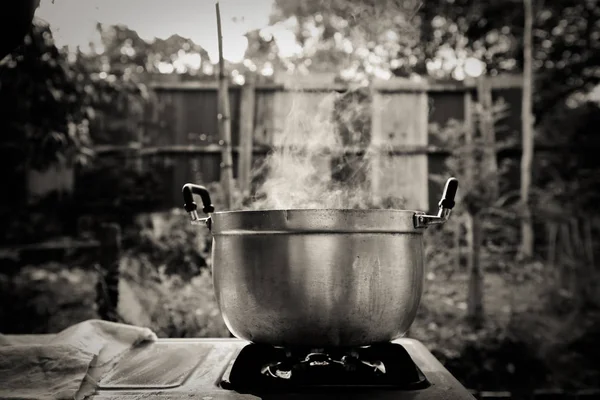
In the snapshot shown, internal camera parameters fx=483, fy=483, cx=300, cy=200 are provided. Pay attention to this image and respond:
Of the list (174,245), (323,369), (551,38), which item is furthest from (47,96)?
(551,38)

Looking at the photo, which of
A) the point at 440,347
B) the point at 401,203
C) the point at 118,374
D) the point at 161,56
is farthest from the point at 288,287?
the point at 161,56

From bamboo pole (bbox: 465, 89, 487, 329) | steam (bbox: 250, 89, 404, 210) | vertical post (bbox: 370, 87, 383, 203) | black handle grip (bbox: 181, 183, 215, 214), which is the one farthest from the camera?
vertical post (bbox: 370, 87, 383, 203)

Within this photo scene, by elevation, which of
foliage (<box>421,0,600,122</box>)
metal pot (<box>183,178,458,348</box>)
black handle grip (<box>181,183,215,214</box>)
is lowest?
metal pot (<box>183,178,458,348</box>)

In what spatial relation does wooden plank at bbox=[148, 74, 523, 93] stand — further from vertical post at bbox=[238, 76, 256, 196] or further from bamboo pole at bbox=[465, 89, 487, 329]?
bamboo pole at bbox=[465, 89, 487, 329]

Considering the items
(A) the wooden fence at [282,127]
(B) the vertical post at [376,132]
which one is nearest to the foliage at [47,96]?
(A) the wooden fence at [282,127]

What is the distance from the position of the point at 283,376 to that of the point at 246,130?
13.6ft

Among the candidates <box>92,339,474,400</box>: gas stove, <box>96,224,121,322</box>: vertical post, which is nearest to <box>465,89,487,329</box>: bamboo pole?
<box>96,224,121,322</box>: vertical post

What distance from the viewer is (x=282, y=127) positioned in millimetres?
4867

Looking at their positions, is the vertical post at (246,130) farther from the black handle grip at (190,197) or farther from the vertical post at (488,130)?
the black handle grip at (190,197)

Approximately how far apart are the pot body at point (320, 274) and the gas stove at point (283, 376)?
0.25ft

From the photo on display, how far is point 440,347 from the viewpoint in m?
3.79

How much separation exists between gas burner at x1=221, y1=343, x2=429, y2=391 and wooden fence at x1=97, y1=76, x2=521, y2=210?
3460mm

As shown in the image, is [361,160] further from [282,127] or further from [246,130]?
[246,130]

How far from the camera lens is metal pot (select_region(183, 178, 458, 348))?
107 cm
